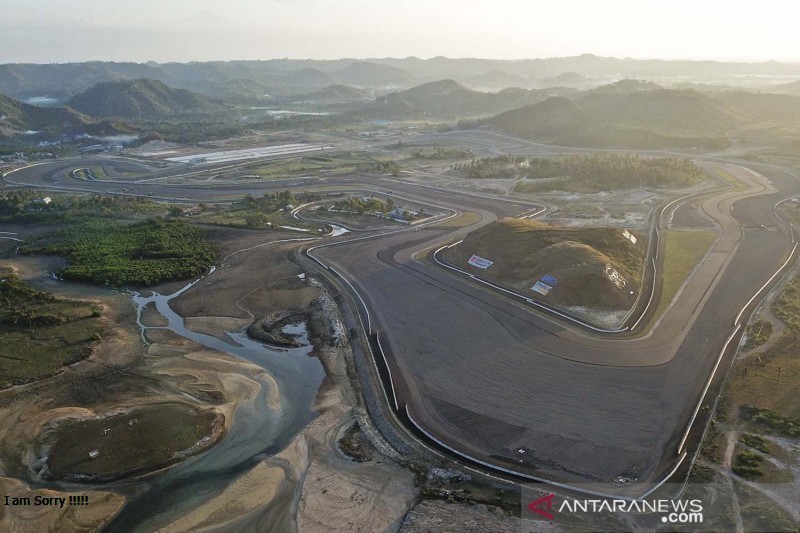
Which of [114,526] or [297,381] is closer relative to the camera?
[114,526]

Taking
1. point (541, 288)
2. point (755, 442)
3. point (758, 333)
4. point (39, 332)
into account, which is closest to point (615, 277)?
point (541, 288)

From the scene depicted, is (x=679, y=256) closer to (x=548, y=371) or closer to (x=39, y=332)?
(x=548, y=371)

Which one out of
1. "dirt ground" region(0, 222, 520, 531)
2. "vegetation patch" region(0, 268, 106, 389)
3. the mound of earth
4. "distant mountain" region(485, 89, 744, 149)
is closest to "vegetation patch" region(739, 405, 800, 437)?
the mound of earth

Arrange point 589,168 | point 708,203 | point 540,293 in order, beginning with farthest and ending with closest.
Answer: point 589,168 → point 708,203 → point 540,293

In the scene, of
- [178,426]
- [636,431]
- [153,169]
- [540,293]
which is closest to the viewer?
[636,431]

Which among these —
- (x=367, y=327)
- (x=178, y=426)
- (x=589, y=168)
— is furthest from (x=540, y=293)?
(x=589, y=168)

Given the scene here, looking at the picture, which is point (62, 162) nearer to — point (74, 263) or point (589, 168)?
point (74, 263)

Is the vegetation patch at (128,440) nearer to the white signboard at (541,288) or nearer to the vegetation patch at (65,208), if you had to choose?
the white signboard at (541,288)
